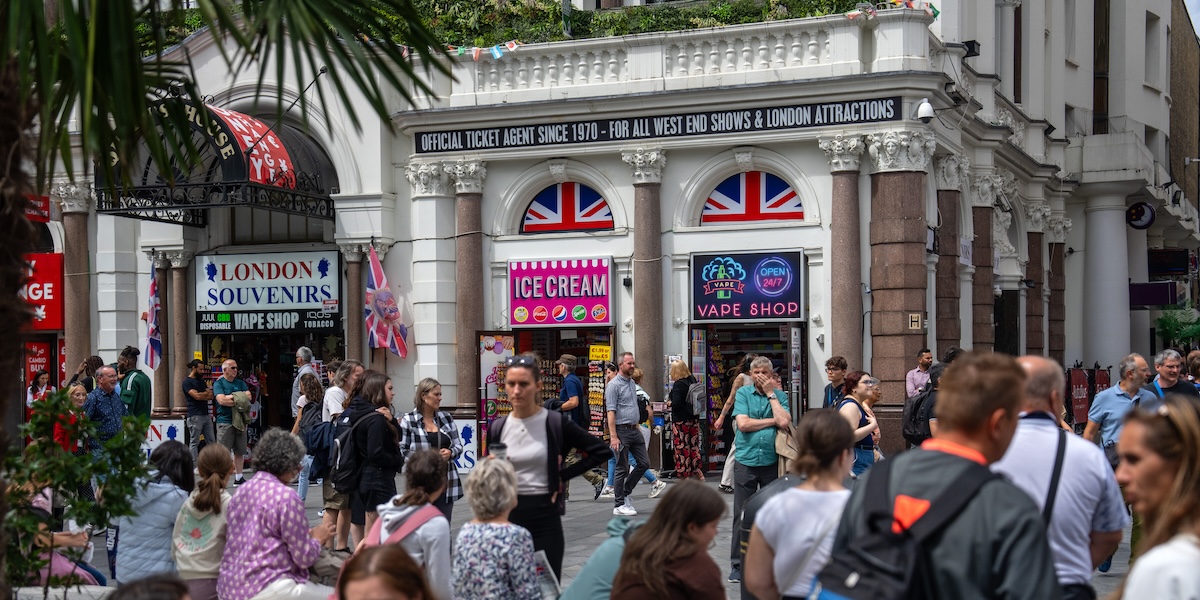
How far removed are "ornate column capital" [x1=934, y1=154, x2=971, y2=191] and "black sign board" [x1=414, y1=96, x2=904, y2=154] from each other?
2300mm

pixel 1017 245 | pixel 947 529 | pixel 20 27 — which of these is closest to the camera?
pixel 947 529

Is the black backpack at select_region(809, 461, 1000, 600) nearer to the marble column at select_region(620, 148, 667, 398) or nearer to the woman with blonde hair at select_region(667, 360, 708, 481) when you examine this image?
the woman with blonde hair at select_region(667, 360, 708, 481)

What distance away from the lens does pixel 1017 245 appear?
27.8 m

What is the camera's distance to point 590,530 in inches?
551

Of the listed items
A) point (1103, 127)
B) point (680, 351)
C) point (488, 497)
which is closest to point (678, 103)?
point (680, 351)

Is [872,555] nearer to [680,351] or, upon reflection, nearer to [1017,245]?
[680,351]

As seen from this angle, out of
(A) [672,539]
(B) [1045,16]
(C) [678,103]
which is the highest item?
(B) [1045,16]

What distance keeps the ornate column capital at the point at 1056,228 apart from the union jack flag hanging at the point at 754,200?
36.7 feet

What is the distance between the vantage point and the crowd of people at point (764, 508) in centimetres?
379

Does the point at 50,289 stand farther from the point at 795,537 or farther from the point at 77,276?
the point at 795,537

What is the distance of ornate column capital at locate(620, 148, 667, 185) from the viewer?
20391 mm

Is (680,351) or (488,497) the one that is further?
(680,351)

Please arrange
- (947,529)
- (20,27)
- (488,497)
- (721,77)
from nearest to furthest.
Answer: (947,529), (20,27), (488,497), (721,77)

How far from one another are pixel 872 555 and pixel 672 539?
166cm
